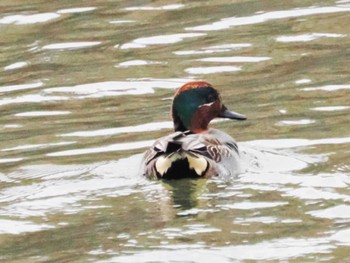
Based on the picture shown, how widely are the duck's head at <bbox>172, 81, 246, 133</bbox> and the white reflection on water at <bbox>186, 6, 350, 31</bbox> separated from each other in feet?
16.5

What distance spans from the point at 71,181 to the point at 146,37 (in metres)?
6.04

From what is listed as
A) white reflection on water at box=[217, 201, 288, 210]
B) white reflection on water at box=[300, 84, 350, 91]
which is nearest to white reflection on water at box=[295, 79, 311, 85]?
white reflection on water at box=[300, 84, 350, 91]

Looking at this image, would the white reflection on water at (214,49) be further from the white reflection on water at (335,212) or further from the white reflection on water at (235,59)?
the white reflection on water at (335,212)

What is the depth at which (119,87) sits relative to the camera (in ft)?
50.9

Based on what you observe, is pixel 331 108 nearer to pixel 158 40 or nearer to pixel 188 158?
pixel 188 158

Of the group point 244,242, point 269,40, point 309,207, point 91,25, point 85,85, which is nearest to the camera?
point 244,242

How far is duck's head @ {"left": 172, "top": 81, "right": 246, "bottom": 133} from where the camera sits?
12.4 metres

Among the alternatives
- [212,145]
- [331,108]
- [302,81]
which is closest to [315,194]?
[212,145]

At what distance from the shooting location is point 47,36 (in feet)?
58.7

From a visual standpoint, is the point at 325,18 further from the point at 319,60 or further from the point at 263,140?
the point at 263,140

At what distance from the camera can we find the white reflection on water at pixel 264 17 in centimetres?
1766

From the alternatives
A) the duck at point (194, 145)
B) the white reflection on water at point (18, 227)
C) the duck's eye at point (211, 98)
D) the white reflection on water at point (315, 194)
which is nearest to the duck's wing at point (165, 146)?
the duck at point (194, 145)

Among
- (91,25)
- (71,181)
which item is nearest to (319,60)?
(91,25)

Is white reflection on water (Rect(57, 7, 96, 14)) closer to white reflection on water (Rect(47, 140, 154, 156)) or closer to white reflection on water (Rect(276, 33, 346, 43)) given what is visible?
white reflection on water (Rect(276, 33, 346, 43))
